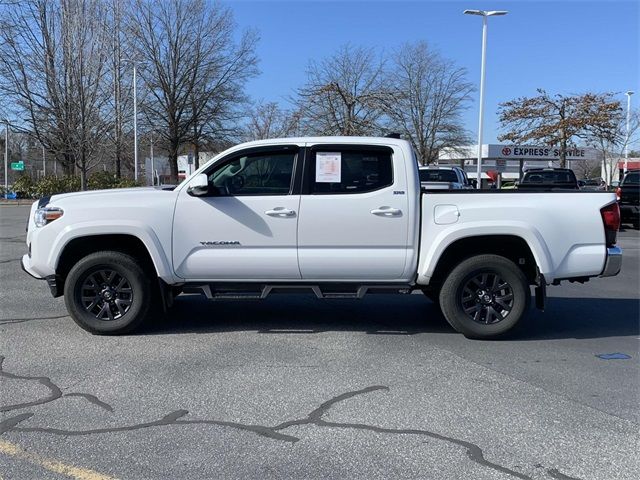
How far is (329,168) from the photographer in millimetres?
6133

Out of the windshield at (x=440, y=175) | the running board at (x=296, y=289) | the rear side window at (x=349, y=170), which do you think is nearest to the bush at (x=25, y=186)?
the windshield at (x=440, y=175)

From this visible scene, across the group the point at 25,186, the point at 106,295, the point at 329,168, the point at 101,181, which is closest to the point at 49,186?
the point at 101,181

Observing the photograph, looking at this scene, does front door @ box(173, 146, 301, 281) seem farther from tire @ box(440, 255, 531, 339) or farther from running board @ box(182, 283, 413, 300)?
tire @ box(440, 255, 531, 339)

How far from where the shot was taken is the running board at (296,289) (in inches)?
244

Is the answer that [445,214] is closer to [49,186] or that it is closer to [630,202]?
[630,202]

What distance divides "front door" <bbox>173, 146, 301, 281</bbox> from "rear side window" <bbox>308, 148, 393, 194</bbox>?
0.27 m

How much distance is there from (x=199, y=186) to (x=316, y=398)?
8.15ft

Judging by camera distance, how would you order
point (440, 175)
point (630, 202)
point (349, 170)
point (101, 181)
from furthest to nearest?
1. point (101, 181)
2. point (440, 175)
3. point (630, 202)
4. point (349, 170)

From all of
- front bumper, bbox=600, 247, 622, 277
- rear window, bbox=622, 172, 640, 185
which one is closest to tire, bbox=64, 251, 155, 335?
front bumper, bbox=600, 247, 622, 277

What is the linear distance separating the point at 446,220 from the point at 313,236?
1.34 m

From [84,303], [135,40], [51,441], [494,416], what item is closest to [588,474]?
[494,416]

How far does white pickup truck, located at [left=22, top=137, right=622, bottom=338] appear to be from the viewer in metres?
6.03

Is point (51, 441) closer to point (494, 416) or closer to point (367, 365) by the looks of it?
point (367, 365)

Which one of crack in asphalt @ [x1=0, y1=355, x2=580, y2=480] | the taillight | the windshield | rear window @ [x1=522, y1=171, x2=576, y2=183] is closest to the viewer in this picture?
crack in asphalt @ [x1=0, y1=355, x2=580, y2=480]
